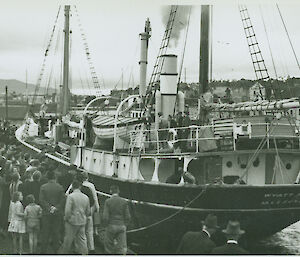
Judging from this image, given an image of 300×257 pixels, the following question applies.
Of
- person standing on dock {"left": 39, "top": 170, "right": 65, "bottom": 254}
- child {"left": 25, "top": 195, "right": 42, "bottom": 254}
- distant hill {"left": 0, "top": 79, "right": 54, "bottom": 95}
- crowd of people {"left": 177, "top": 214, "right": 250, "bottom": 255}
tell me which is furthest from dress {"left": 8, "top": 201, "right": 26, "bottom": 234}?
distant hill {"left": 0, "top": 79, "right": 54, "bottom": 95}

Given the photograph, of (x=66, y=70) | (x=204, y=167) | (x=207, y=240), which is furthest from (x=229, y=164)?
(x=66, y=70)

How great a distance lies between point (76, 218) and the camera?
7.53 metres

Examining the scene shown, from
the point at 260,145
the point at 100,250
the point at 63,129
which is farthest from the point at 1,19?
the point at 63,129

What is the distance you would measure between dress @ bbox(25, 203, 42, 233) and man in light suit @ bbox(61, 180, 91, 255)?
2.05 feet

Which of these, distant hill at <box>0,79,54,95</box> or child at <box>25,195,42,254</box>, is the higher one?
distant hill at <box>0,79,54,95</box>

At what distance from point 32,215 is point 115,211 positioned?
147cm

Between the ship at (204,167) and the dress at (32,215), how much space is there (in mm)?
2850

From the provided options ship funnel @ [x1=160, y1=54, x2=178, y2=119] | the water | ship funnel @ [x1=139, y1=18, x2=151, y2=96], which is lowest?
the water

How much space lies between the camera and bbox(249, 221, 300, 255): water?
446 inches

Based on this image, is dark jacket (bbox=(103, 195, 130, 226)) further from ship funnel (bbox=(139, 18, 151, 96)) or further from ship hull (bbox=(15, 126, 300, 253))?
ship funnel (bbox=(139, 18, 151, 96))

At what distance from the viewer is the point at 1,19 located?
9.92 metres

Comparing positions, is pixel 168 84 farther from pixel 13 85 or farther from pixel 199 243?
pixel 199 243

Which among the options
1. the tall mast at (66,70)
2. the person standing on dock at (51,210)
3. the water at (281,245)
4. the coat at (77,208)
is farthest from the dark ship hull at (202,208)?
the tall mast at (66,70)

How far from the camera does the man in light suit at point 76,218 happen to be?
7.43 m
